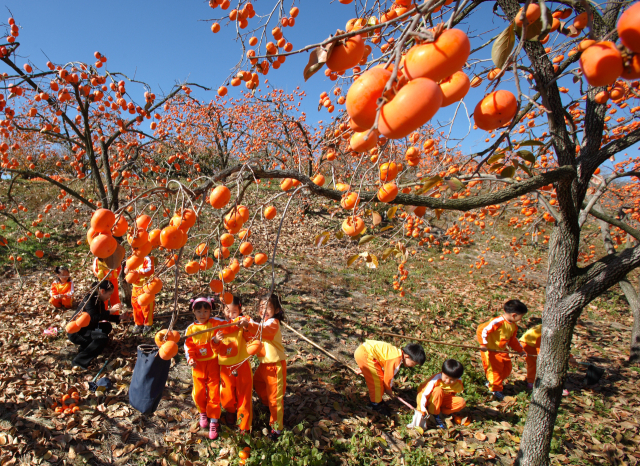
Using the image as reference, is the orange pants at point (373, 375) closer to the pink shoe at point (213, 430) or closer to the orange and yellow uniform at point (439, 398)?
the orange and yellow uniform at point (439, 398)

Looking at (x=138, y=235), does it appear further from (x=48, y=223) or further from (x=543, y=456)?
(x=48, y=223)

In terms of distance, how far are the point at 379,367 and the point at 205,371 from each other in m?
2.02

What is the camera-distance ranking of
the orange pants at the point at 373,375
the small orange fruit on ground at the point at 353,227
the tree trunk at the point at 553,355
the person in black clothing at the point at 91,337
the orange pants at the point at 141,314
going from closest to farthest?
1. the small orange fruit on ground at the point at 353,227
2. the tree trunk at the point at 553,355
3. the orange pants at the point at 373,375
4. the person in black clothing at the point at 91,337
5. the orange pants at the point at 141,314

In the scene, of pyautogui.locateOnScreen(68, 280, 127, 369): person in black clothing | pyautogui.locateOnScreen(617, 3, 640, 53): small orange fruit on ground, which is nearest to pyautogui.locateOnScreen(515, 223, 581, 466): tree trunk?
pyautogui.locateOnScreen(617, 3, 640, 53): small orange fruit on ground

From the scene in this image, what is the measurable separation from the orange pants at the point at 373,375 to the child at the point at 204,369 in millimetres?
1713

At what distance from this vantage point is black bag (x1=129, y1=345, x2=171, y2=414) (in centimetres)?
287

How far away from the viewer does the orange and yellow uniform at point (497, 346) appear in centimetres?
407

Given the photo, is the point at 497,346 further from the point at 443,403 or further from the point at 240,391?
the point at 240,391

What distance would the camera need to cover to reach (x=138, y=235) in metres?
1.30

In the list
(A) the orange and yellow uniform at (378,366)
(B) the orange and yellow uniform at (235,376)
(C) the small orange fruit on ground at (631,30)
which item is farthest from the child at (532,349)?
(C) the small orange fruit on ground at (631,30)

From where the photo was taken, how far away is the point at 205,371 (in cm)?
312

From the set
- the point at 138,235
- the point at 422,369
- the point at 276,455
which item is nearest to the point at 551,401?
the point at 422,369

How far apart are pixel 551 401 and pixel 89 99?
6.48 meters

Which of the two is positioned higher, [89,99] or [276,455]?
[89,99]
